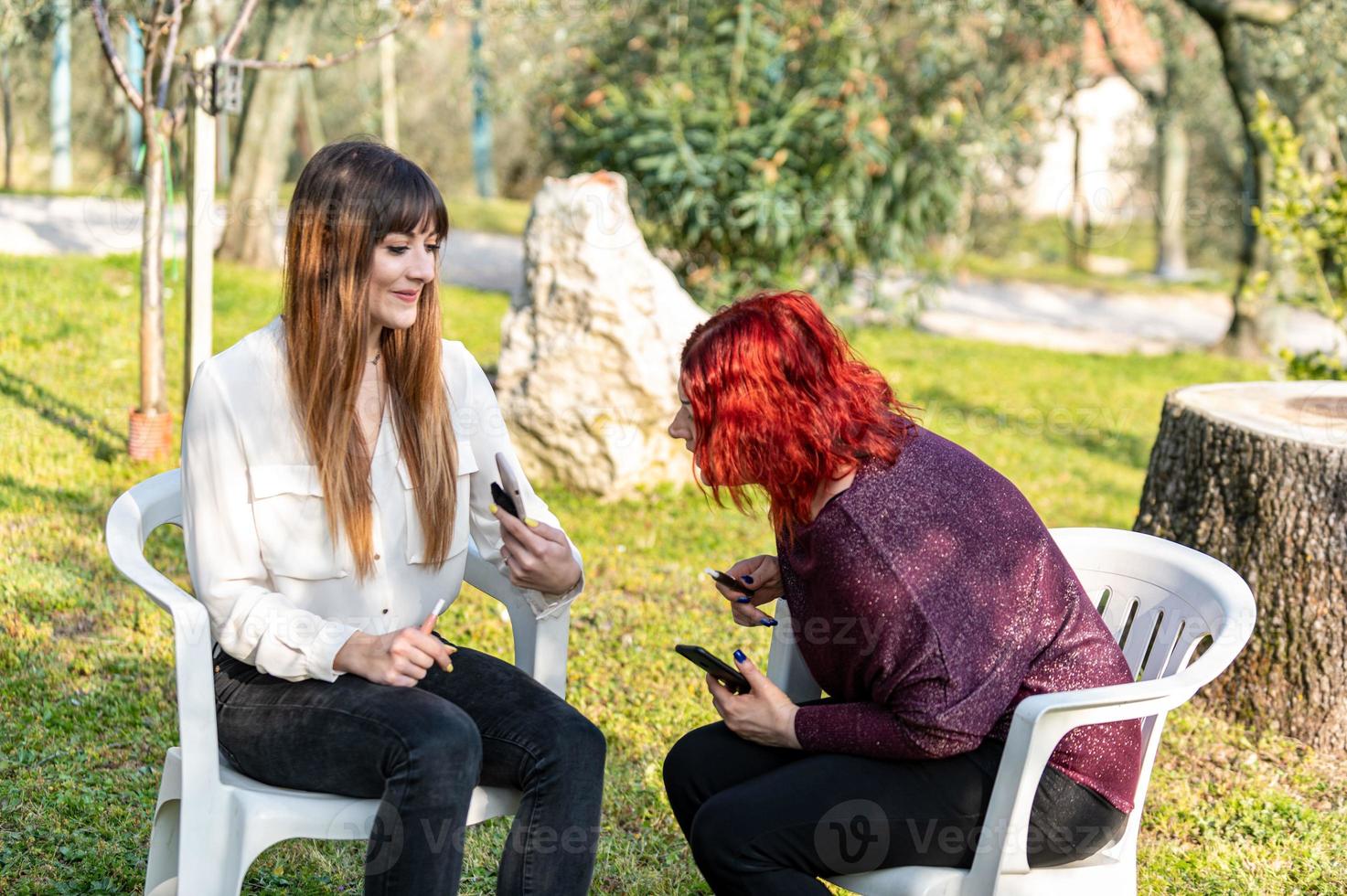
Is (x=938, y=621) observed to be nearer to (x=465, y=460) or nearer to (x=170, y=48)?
(x=465, y=460)

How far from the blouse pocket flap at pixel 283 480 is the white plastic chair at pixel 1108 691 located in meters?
0.91

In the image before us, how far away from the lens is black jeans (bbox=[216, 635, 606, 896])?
2025 mm

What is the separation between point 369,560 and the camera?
2.29 m

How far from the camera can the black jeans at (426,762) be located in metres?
2.03

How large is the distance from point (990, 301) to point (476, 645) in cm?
1109

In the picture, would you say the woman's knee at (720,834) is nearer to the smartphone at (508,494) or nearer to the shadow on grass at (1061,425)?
the smartphone at (508,494)

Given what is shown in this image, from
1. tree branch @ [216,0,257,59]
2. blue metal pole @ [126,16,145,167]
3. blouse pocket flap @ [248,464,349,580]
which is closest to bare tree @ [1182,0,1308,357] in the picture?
tree branch @ [216,0,257,59]

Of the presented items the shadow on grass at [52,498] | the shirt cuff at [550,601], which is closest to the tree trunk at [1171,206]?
the shadow on grass at [52,498]

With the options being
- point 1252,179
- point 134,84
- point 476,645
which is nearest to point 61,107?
point 134,84

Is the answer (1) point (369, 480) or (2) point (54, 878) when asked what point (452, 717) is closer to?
(1) point (369, 480)

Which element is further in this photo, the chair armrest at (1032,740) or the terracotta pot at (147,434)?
the terracotta pot at (147,434)

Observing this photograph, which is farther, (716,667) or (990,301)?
(990,301)

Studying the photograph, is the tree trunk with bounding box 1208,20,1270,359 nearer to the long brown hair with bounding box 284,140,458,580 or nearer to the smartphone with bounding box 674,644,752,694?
the smartphone with bounding box 674,644,752,694

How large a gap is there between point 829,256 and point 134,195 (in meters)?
8.90
